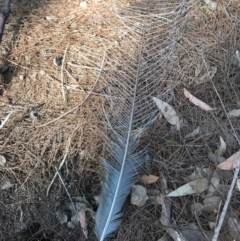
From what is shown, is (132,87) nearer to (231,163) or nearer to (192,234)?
(231,163)

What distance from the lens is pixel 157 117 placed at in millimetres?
2096

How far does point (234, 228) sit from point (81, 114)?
886mm

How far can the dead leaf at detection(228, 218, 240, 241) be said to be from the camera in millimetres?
1847

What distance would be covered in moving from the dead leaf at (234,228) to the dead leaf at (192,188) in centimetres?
19

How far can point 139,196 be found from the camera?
193 cm

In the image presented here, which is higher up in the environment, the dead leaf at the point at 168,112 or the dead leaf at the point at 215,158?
the dead leaf at the point at 168,112

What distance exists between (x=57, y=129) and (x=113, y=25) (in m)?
0.69

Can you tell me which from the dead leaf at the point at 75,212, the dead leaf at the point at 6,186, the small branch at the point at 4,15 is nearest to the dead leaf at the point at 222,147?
the dead leaf at the point at 75,212

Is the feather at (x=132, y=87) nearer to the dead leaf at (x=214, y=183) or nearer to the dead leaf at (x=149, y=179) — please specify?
the dead leaf at (x=149, y=179)

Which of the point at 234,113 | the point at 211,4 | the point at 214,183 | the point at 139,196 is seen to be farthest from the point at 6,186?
the point at 211,4

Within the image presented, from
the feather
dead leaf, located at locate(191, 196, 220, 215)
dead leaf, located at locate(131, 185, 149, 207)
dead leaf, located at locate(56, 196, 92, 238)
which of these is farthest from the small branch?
dead leaf, located at locate(191, 196, 220, 215)

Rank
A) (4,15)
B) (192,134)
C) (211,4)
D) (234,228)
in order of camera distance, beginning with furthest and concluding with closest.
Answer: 1. (211,4)
2. (4,15)
3. (192,134)
4. (234,228)

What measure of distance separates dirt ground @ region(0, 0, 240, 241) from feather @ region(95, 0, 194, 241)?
5 cm

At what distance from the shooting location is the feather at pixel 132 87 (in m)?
1.88
